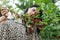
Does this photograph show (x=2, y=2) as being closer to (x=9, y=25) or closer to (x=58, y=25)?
(x=9, y=25)

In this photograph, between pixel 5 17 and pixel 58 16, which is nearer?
pixel 58 16

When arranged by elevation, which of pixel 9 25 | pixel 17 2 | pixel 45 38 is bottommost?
pixel 45 38

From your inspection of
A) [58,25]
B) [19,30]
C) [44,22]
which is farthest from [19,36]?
[58,25]

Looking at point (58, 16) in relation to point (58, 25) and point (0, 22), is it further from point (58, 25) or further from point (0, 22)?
point (0, 22)

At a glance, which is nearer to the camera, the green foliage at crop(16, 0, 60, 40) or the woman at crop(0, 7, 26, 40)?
the green foliage at crop(16, 0, 60, 40)

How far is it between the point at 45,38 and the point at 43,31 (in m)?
0.09

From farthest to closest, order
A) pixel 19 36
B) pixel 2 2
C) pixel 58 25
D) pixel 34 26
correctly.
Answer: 1. pixel 2 2
2. pixel 19 36
3. pixel 34 26
4. pixel 58 25

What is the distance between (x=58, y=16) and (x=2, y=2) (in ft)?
2.31

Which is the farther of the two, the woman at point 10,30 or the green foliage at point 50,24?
the woman at point 10,30

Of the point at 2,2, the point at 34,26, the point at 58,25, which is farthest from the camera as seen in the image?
the point at 2,2

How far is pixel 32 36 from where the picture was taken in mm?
1705

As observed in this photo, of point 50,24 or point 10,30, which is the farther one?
point 10,30

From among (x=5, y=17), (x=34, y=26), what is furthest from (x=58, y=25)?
(x=5, y=17)

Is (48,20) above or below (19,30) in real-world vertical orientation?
above
